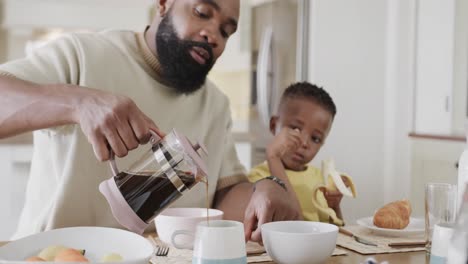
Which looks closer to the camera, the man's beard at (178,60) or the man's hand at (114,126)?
the man's hand at (114,126)

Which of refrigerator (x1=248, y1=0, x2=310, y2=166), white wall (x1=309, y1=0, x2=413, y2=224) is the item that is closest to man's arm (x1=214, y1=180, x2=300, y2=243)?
white wall (x1=309, y1=0, x2=413, y2=224)

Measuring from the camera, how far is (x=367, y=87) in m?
2.77

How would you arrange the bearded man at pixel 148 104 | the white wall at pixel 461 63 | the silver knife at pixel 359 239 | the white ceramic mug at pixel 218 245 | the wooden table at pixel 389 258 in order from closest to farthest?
the white ceramic mug at pixel 218 245
the wooden table at pixel 389 258
the silver knife at pixel 359 239
the bearded man at pixel 148 104
the white wall at pixel 461 63

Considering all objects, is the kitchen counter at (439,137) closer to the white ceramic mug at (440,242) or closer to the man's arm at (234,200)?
the man's arm at (234,200)

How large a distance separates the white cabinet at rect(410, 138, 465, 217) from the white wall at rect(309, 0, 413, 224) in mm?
45

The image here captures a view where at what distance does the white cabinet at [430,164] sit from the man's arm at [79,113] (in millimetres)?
1876

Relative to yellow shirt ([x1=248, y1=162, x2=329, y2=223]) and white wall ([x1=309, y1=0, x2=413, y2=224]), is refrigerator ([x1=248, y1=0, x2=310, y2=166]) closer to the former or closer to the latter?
white wall ([x1=309, y1=0, x2=413, y2=224])

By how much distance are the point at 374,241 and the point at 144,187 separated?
0.56 meters

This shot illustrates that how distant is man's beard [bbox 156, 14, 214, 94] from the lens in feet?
5.28

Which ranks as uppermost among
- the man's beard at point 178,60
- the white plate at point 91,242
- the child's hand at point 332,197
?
the man's beard at point 178,60

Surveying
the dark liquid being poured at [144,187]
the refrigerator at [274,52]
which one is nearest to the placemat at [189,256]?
the dark liquid being poured at [144,187]

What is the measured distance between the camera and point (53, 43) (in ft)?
5.03

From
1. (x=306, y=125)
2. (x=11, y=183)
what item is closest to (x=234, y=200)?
(x=306, y=125)

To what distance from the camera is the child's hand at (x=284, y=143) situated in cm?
183
